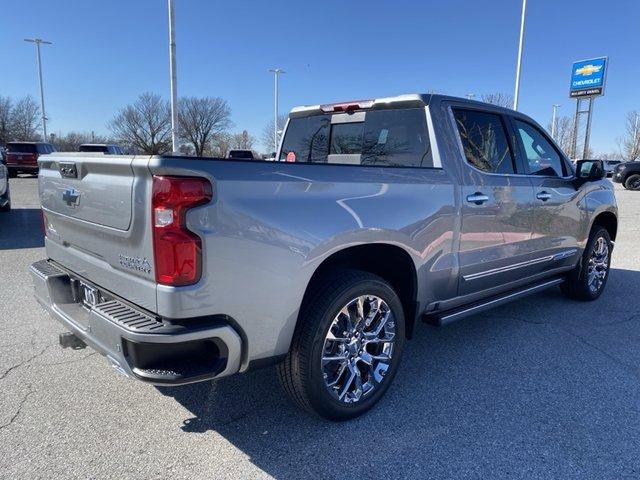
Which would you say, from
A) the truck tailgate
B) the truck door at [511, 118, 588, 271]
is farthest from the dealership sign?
the truck tailgate

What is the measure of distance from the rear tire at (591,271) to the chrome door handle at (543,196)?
135 centimetres

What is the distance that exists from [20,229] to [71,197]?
8187 millimetres

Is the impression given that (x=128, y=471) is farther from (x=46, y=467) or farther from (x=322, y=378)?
(x=322, y=378)

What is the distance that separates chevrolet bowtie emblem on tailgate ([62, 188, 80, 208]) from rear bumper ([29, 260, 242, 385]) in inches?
25.1

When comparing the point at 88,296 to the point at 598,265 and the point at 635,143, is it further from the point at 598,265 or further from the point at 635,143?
the point at 635,143

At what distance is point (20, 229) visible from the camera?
31.1 ft

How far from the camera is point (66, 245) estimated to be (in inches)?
116

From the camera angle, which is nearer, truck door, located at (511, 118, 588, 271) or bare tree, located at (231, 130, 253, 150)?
truck door, located at (511, 118, 588, 271)

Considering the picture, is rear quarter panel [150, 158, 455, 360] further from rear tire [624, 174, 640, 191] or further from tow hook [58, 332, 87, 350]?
rear tire [624, 174, 640, 191]

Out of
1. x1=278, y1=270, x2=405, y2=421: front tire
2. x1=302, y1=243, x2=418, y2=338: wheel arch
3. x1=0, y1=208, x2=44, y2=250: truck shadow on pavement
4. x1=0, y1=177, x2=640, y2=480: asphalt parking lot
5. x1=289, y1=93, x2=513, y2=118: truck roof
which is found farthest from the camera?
x1=0, y1=208, x2=44, y2=250: truck shadow on pavement

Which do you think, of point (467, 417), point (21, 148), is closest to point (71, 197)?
point (467, 417)

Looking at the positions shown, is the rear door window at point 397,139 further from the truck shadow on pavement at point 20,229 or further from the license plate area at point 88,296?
the truck shadow on pavement at point 20,229

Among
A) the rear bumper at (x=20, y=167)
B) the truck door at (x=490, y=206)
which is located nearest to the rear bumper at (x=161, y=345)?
the truck door at (x=490, y=206)

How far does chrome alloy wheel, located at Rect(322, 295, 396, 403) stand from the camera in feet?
9.17
